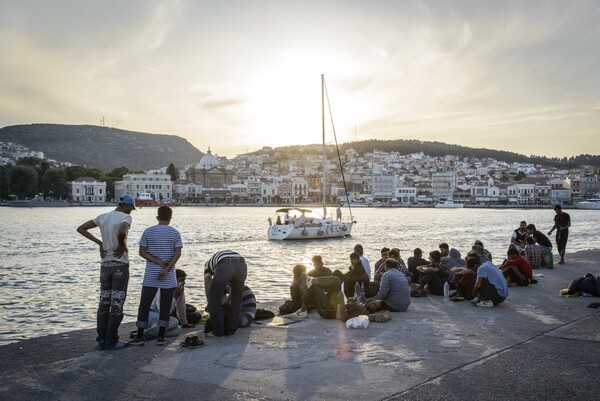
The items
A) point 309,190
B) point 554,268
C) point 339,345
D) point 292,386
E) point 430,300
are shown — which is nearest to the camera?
point 292,386

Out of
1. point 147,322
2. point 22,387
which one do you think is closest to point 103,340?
point 147,322

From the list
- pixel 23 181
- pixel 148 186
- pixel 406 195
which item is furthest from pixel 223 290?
pixel 406 195

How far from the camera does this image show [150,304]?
7410mm

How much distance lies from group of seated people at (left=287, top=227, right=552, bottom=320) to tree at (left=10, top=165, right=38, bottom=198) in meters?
145

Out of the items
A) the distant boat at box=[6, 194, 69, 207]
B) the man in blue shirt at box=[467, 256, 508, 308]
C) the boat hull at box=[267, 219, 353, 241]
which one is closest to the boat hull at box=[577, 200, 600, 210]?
the boat hull at box=[267, 219, 353, 241]

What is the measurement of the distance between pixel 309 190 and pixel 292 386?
592 ft

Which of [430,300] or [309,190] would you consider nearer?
[430,300]

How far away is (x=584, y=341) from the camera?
7180 millimetres

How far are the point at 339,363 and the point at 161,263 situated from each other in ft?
8.42

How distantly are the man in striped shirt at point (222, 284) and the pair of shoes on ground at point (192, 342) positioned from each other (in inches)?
21.5

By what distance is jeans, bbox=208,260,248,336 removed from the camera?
24.9ft

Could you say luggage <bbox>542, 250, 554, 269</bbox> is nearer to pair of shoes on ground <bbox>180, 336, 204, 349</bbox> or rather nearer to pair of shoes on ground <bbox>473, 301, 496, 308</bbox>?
pair of shoes on ground <bbox>473, 301, 496, 308</bbox>

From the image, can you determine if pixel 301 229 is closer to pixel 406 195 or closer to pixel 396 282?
pixel 396 282

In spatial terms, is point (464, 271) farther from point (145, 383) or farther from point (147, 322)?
point (145, 383)
